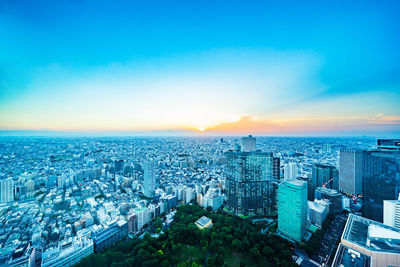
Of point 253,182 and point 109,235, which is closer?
point 109,235

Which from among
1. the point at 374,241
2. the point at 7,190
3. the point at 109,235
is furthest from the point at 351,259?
the point at 7,190

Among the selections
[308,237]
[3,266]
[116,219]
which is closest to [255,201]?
[308,237]

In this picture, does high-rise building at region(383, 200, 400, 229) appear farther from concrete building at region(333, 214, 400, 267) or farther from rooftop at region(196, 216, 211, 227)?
rooftop at region(196, 216, 211, 227)

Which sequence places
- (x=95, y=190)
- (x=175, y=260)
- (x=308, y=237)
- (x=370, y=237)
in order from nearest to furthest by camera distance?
(x=370, y=237) < (x=175, y=260) < (x=308, y=237) < (x=95, y=190)

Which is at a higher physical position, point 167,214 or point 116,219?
point 116,219

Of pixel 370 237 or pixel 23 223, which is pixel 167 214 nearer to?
pixel 23 223

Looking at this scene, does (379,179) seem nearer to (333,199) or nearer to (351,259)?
(333,199)

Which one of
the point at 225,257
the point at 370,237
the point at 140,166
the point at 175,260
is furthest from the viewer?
the point at 140,166

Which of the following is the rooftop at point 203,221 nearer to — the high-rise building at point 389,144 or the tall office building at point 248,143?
the tall office building at point 248,143
